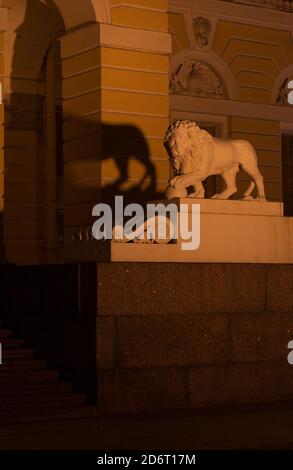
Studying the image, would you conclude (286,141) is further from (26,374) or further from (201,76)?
(26,374)

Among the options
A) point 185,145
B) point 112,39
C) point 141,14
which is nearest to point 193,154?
point 185,145

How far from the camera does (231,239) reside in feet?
49.8

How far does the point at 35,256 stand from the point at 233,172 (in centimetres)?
736

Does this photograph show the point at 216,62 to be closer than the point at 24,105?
No

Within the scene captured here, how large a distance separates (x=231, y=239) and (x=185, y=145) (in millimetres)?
1455

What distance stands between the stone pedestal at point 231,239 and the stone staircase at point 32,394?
5.83 feet

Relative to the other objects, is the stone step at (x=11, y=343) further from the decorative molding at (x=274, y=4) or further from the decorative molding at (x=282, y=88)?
the decorative molding at (x=274, y=4)

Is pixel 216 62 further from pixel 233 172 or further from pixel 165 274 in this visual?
pixel 165 274

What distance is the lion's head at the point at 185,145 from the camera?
14.9m

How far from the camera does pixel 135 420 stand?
13078 mm

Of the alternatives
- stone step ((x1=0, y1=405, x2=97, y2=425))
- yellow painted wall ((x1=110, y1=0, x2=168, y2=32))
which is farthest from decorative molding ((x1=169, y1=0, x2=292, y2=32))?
stone step ((x1=0, y1=405, x2=97, y2=425))

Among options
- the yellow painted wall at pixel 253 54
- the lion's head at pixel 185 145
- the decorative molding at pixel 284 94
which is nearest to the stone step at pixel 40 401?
the lion's head at pixel 185 145

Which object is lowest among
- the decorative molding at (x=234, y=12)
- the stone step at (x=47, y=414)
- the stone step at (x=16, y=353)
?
the stone step at (x=47, y=414)

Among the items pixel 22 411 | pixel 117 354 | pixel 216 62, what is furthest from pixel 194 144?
pixel 216 62
